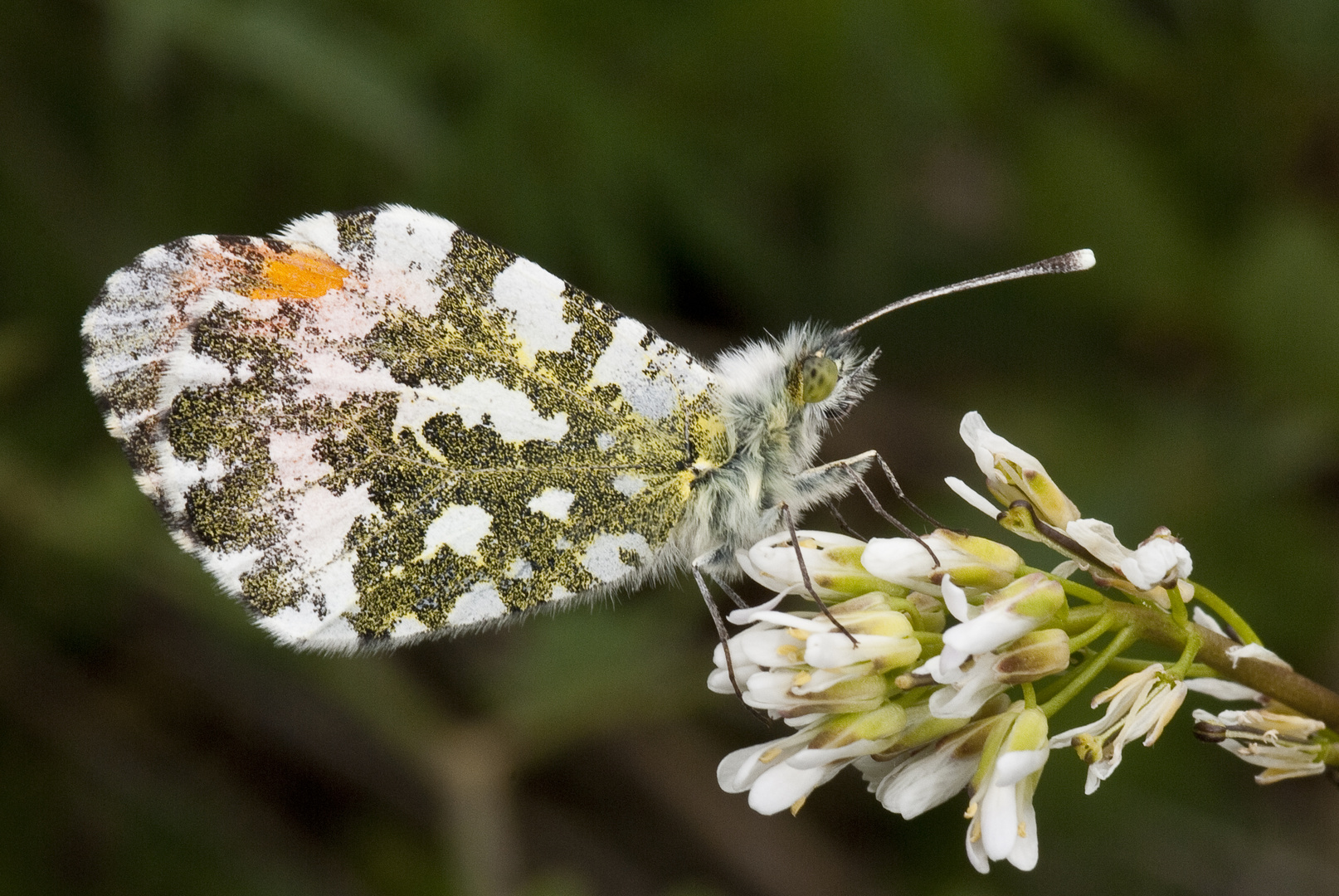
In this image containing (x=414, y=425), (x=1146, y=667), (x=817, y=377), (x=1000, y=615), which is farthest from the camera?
(x=414, y=425)

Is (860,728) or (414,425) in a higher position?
(414,425)

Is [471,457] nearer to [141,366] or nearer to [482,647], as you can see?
[141,366]

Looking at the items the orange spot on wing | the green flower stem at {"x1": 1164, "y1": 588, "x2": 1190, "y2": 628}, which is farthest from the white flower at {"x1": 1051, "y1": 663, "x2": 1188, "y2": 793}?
the orange spot on wing

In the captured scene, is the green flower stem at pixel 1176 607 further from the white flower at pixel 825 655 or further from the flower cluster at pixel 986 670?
the white flower at pixel 825 655

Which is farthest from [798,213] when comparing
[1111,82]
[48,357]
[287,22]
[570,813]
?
→ [48,357]

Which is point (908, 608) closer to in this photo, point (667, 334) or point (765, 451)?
point (765, 451)

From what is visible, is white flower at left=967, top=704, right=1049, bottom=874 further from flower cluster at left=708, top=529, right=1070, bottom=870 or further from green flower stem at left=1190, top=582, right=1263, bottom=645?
green flower stem at left=1190, top=582, right=1263, bottom=645

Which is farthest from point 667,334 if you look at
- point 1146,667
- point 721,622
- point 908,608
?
point 1146,667

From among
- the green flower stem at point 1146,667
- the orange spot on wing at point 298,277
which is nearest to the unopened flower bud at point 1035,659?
the green flower stem at point 1146,667
